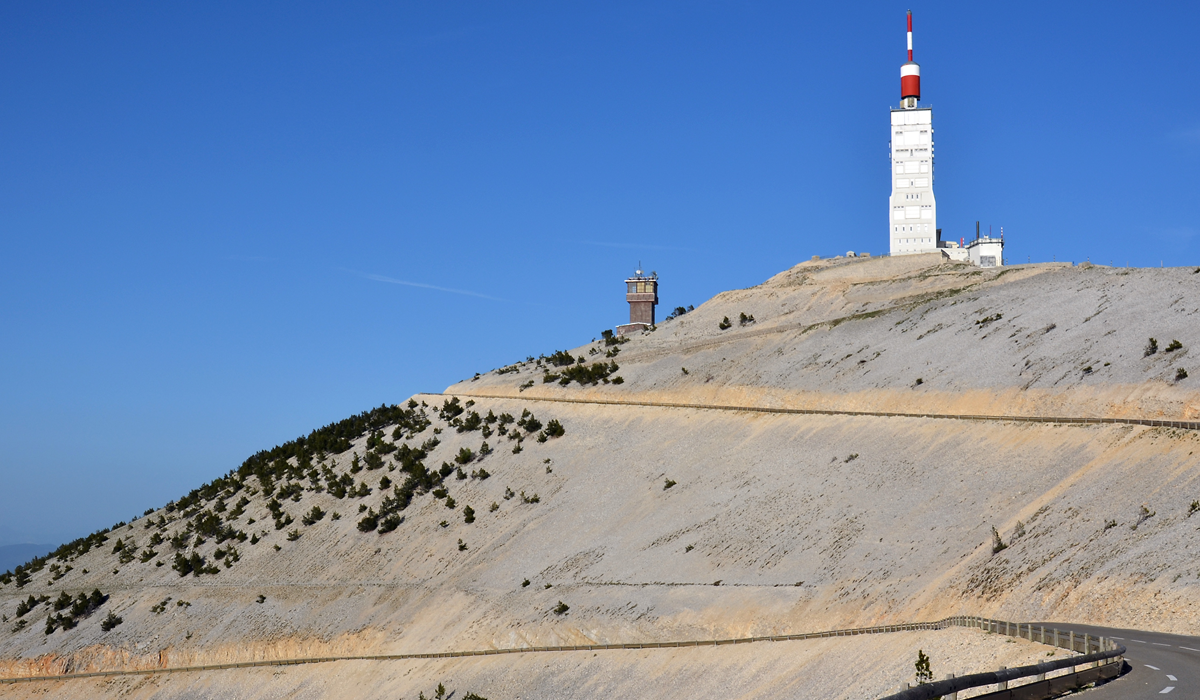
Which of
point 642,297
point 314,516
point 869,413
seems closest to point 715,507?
point 869,413

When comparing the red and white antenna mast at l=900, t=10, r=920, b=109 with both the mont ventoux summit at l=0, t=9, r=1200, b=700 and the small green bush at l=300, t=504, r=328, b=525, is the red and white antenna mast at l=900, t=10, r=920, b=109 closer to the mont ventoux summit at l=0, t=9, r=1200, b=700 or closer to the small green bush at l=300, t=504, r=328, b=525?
the mont ventoux summit at l=0, t=9, r=1200, b=700

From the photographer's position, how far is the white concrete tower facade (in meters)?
90.8

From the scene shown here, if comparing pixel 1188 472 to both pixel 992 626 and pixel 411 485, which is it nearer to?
pixel 992 626

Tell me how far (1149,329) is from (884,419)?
40.5 ft

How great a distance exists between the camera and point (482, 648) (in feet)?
153

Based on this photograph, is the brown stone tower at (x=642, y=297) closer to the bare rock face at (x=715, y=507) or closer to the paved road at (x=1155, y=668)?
the bare rock face at (x=715, y=507)

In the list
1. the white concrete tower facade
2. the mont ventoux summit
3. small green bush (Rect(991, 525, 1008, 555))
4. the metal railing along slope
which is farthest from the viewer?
the white concrete tower facade

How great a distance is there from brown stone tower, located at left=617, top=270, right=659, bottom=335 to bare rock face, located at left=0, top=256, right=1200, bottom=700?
12.9m

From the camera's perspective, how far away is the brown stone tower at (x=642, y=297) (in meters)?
96.8

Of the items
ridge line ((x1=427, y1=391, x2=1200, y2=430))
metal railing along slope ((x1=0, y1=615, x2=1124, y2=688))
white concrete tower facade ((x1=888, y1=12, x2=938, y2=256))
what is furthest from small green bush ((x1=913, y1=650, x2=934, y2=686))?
white concrete tower facade ((x1=888, y1=12, x2=938, y2=256))

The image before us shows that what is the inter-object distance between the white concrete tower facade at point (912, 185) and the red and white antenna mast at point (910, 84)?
1302 mm

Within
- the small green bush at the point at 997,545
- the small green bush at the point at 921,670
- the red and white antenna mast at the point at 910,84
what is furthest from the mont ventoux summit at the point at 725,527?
the red and white antenna mast at the point at 910,84

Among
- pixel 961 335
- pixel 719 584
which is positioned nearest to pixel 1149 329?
pixel 961 335

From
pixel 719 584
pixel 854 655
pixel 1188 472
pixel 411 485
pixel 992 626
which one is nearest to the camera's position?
pixel 992 626
